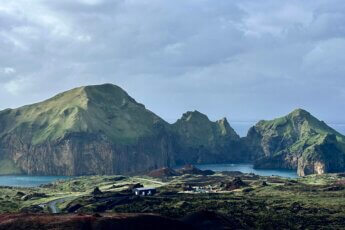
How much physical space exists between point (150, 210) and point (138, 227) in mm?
69815

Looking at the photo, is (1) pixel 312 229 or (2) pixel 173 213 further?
(2) pixel 173 213

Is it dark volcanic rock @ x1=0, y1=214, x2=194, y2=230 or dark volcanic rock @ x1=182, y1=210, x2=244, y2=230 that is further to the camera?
dark volcanic rock @ x1=182, y1=210, x2=244, y2=230

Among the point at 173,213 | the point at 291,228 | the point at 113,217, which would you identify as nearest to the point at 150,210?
the point at 173,213

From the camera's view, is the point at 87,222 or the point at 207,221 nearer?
the point at 87,222

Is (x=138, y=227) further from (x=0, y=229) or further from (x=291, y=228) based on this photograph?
(x=291, y=228)

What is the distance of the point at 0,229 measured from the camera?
124938mm

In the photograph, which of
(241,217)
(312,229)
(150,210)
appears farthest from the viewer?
(150,210)

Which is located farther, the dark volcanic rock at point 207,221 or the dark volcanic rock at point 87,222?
the dark volcanic rock at point 207,221

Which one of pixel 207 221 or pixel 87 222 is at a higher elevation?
pixel 87 222

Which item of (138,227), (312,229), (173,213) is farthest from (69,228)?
(312,229)

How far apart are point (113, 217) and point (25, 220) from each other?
65.0 feet

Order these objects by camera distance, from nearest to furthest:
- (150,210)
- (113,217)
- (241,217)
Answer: (113,217), (241,217), (150,210)

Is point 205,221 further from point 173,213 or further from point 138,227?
point 173,213

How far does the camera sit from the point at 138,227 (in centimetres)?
12788
